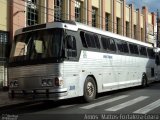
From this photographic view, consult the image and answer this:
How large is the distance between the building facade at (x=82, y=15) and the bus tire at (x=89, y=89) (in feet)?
30.0

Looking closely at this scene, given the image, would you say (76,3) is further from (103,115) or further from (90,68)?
(103,115)

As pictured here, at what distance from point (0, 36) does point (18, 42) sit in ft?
29.9

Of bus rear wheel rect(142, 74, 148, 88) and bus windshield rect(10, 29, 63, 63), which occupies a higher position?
bus windshield rect(10, 29, 63, 63)

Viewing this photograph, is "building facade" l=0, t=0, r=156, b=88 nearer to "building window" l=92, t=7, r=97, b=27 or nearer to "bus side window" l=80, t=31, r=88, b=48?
"building window" l=92, t=7, r=97, b=27

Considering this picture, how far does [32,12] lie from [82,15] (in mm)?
7787

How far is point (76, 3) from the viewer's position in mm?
32375

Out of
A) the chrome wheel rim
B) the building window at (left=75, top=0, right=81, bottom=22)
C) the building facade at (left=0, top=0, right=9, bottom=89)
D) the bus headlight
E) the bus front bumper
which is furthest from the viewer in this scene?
the building window at (left=75, top=0, right=81, bottom=22)

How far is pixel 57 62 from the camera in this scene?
13.4m

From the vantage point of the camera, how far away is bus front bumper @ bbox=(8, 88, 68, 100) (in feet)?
43.2

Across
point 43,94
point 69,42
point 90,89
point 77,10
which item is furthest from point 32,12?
point 43,94

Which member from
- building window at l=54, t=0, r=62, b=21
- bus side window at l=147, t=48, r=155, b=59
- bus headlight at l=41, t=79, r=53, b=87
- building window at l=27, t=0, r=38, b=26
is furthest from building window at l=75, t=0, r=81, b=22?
bus headlight at l=41, t=79, r=53, b=87

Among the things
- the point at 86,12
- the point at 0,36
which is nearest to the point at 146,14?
the point at 86,12

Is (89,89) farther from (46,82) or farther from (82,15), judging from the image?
(82,15)

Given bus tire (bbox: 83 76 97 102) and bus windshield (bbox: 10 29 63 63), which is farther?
bus tire (bbox: 83 76 97 102)
